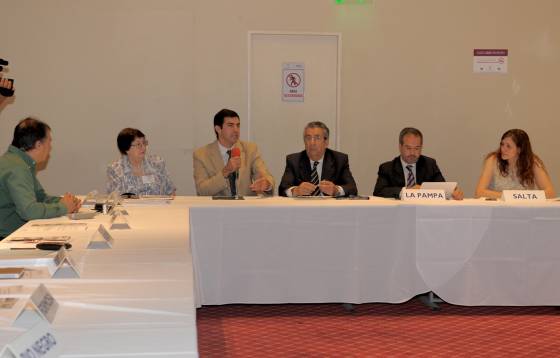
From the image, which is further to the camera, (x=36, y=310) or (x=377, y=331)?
(x=377, y=331)

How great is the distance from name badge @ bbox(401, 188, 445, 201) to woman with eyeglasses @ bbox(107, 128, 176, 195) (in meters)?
1.76

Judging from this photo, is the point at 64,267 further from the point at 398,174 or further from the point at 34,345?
the point at 398,174

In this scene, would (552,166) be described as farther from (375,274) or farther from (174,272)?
(174,272)

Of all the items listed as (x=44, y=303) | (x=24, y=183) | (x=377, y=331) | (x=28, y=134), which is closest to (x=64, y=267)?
(x=44, y=303)

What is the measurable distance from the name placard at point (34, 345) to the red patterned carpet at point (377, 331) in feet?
7.48

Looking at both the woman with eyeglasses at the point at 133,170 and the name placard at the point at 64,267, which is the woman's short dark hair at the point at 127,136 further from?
the name placard at the point at 64,267

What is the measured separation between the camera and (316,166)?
18.5 ft

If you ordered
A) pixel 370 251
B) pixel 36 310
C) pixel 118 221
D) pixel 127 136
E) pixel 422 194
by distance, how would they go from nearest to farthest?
1. pixel 36 310
2. pixel 118 221
3. pixel 370 251
4. pixel 422 194
5. pixel 127 136

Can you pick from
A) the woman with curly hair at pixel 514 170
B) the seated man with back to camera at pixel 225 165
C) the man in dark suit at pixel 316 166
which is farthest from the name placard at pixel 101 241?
the woman with curly hair at pixel 514 170

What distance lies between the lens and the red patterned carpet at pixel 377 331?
398cm

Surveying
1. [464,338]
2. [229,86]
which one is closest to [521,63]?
[229,86]

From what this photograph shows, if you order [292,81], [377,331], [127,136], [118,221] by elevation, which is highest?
[292,81]

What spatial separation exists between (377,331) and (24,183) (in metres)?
2.07

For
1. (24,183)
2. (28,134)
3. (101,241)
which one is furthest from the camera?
(28,134)
